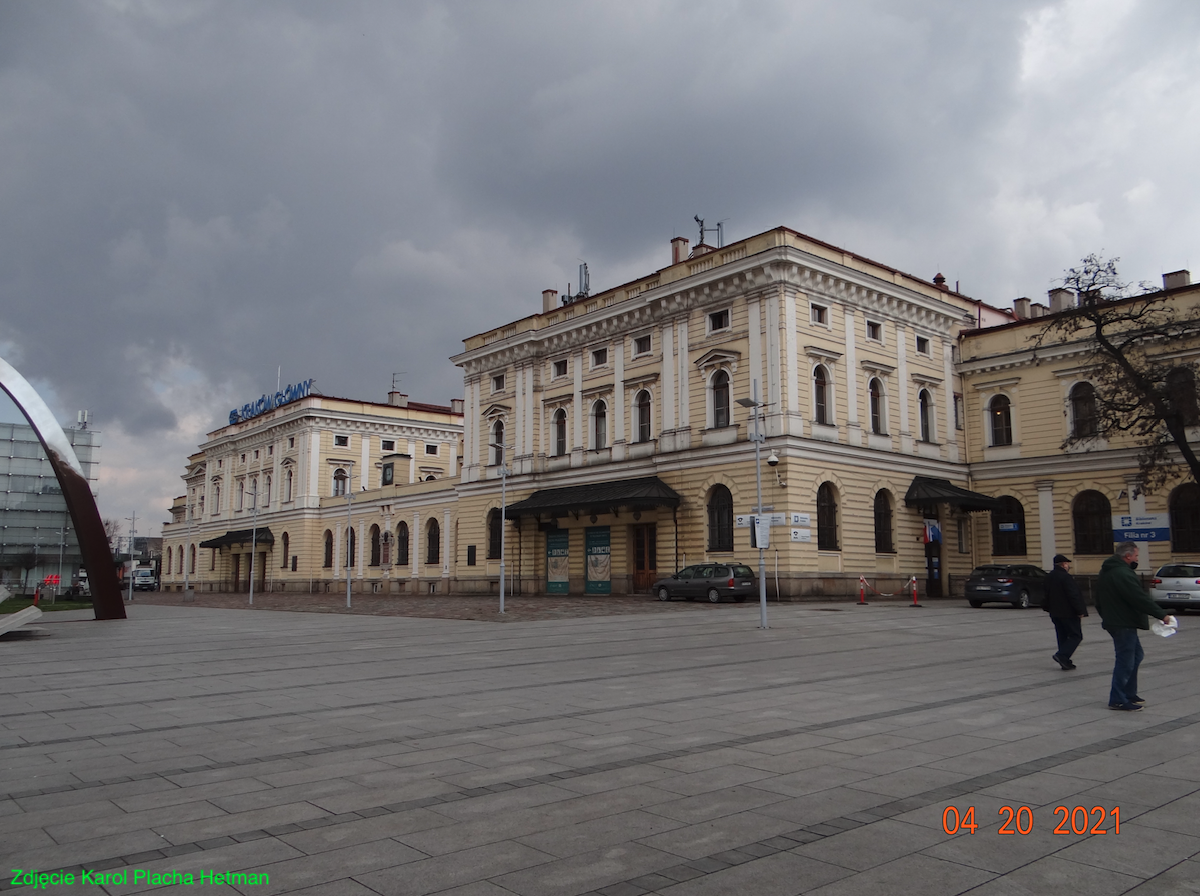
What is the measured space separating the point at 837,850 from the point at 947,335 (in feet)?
141

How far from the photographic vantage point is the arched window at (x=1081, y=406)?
39.3 m

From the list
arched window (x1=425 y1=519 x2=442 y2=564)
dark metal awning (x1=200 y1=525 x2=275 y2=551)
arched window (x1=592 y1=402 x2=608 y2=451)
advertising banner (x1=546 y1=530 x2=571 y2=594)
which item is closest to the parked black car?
arched window (x1=592 y1=402 x2=608 y2=451)

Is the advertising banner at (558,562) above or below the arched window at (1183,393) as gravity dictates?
below

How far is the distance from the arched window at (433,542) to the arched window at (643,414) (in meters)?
21.1

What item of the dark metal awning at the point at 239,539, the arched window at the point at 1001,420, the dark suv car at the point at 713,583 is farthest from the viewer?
the dark metal awning at the point at 239,539

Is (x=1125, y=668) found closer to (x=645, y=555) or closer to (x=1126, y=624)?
(x=1126, y=624)

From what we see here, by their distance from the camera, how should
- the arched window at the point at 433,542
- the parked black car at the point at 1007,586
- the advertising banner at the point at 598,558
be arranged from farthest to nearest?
the arched window at the point at 433,542, the advertising banner at the point at 598,558, the parked black car at the point at 1007,586

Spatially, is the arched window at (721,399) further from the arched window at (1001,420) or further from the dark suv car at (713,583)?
the arched window at (1001,420)

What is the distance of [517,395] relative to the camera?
49.2 meters

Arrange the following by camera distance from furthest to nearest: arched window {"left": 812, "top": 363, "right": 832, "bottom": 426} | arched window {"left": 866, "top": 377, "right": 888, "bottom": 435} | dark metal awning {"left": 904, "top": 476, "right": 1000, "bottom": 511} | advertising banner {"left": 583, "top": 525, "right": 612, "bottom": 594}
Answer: advertising banner {"left": 583, "top": 525, "right": 612, "bottom": 594}
arched window {"left": 866, "top": 377, "right": 888, "bottom": 435}
dark metal awning {"left": 904, "top": 476, "right": 1000, "bottom": 511}
arched window {"left": 812, "top": 363, "right": 832, "bottom": 426}

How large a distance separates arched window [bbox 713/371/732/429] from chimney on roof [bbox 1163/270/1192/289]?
20267 mm

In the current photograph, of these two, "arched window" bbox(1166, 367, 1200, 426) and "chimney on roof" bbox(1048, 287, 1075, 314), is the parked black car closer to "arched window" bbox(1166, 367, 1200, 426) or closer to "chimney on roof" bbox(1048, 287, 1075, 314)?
"arched window" bbox(1166, 367, 1200, 426)

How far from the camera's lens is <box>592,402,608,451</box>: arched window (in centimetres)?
4469

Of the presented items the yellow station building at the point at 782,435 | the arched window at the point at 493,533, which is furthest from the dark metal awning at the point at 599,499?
the arched window at the point at 493,533
